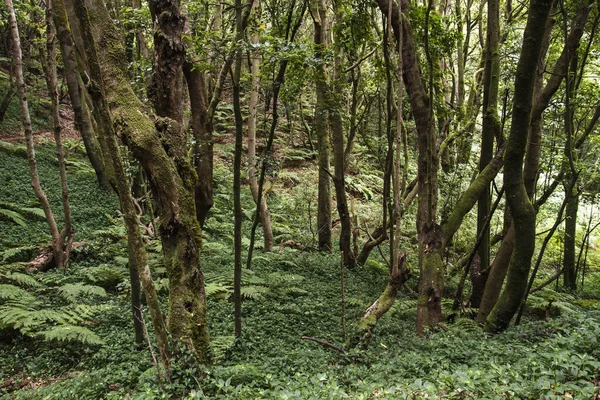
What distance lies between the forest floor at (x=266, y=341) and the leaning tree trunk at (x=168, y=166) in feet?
1.46

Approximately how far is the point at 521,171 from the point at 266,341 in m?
4.00

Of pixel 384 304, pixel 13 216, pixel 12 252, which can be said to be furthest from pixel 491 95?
pixel 13 216

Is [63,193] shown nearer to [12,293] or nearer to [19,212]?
[12,293]

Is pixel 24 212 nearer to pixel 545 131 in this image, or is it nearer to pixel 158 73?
pixel 158 73

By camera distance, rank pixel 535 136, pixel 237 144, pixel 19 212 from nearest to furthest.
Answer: pixel 237 144
pixel 535 136
pixel 19 212

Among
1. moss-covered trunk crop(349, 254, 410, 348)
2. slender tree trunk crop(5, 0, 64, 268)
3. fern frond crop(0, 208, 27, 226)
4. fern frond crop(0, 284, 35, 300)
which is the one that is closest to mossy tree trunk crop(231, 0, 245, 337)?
moss-covered trunk crop(349, 254, 410, 348)

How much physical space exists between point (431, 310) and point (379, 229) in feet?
15.4

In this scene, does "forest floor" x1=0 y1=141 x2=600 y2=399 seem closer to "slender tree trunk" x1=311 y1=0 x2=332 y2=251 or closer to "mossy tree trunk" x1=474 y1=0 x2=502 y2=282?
"slender tree trunk" x1=311 y1=0 x2=332 y2=251

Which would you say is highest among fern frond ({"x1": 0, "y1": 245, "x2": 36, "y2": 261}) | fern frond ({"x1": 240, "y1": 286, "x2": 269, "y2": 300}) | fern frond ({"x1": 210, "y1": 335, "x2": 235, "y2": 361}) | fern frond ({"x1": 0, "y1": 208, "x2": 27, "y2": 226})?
fern frond ({"x1": 0, "y1": 208, "x2": 27, "y2": 226})

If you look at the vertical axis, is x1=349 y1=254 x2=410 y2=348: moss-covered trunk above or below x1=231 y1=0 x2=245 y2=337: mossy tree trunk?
below

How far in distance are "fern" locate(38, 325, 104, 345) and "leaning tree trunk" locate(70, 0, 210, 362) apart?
1731 mm

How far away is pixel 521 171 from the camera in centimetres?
527

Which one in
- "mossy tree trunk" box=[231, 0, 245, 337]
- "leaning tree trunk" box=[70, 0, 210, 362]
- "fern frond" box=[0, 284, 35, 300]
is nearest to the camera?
"leaning tree trunk" box=[70, 0, 210, 362]

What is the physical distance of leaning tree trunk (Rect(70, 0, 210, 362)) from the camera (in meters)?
4.14
